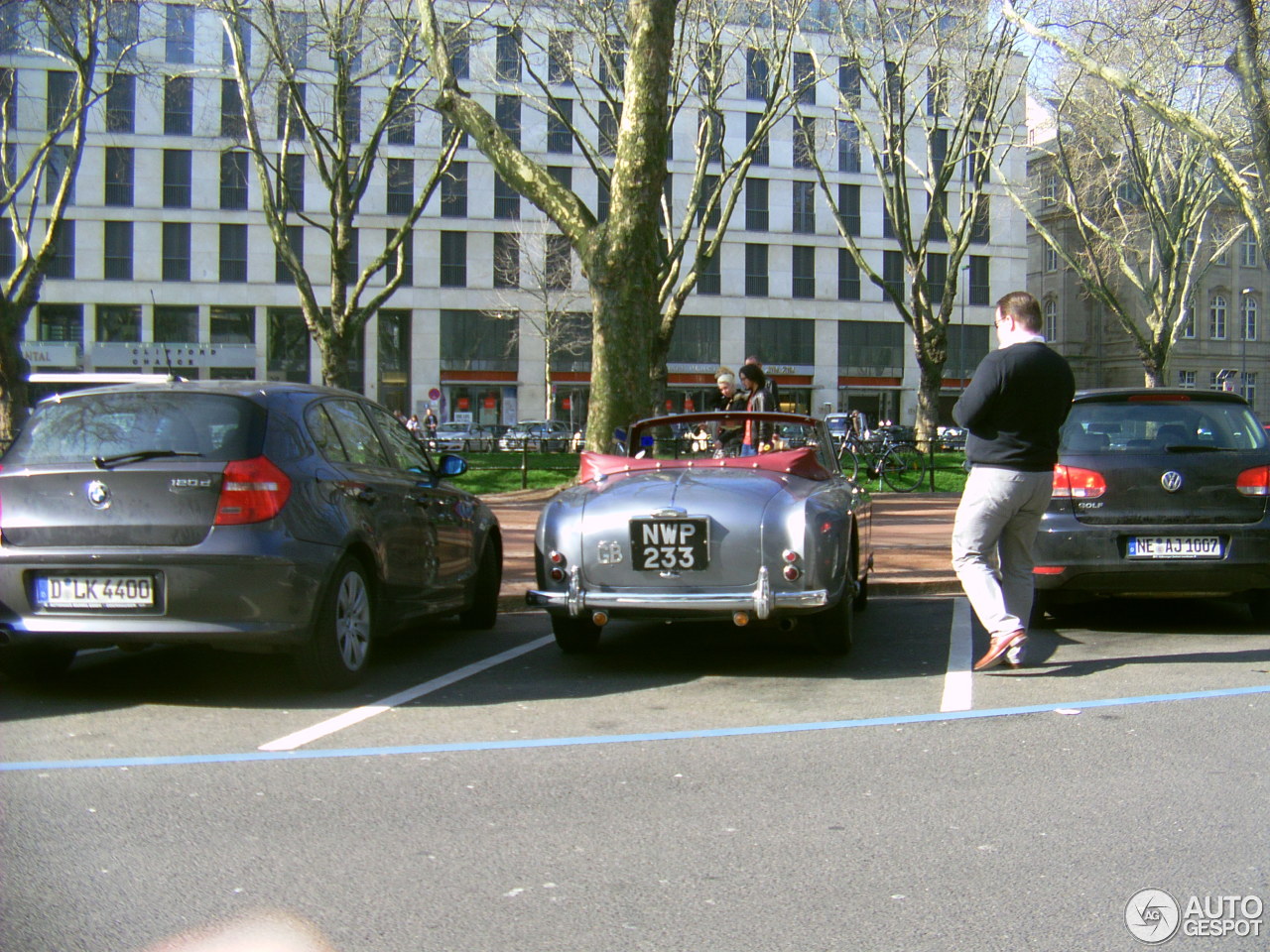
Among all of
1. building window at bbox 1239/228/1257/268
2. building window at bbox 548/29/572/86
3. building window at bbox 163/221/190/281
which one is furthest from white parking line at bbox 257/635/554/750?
building window at bbox 1239/228/1257/268

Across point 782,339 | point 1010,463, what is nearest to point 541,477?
point 1010,463

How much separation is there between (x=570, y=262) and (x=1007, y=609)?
45430mm

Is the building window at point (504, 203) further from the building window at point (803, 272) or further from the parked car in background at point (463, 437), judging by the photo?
the building window at point (803, 272)

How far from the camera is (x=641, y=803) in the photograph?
4.53 metres

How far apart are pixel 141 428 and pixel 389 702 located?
1.79m

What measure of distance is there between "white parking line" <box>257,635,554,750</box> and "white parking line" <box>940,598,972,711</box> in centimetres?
253

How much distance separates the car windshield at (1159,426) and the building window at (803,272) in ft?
169

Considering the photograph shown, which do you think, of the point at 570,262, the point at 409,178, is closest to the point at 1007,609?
the point at 570,262

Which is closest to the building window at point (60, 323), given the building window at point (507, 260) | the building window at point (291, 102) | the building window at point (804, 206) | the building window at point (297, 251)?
the building window at point (297, 251)

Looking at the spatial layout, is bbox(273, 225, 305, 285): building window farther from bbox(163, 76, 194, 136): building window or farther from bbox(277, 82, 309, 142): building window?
bbox(277, 82, 309, 142): building window

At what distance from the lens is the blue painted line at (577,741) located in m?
5.13

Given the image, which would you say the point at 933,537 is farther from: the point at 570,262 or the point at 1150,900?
the point at 570,262

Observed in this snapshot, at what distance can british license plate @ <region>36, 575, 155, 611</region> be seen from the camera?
5980mm

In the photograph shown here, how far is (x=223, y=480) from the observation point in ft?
19.9
